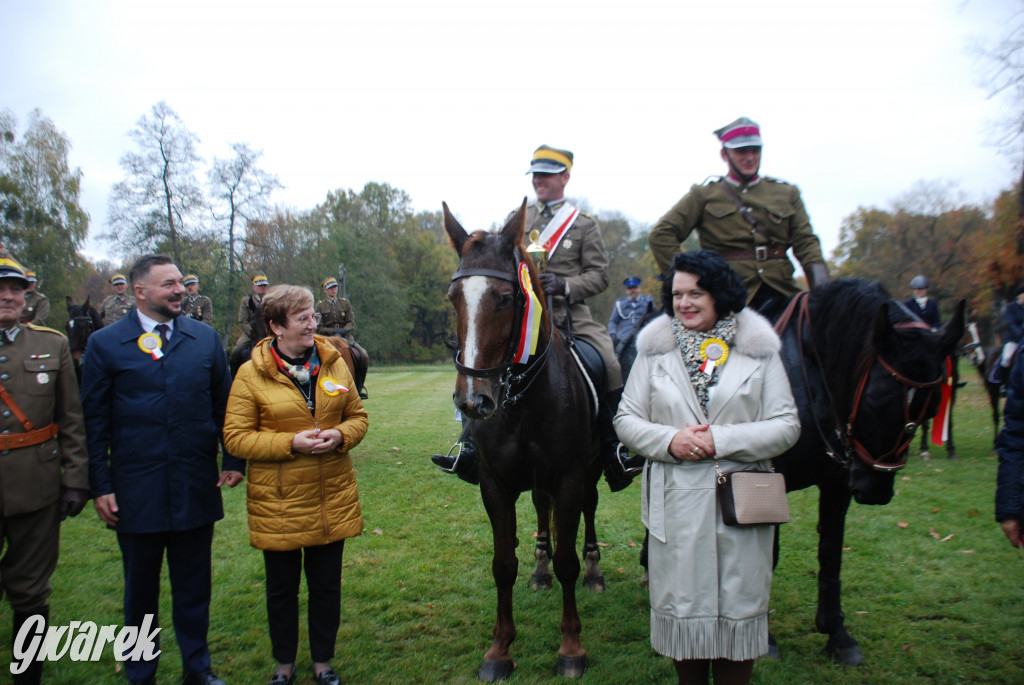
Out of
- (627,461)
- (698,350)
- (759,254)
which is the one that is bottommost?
(627,461)

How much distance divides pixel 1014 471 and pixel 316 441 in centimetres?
330

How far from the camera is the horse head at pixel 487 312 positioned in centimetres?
307

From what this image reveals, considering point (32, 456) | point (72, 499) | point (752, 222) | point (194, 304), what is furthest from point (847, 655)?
point (194, 304)

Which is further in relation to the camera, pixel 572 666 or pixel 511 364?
pixel 572 666

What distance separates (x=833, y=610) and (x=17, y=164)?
35198 millimetres

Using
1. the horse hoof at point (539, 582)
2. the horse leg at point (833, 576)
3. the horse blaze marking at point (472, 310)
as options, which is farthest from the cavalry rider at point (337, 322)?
the horse leg at point (833, 576)

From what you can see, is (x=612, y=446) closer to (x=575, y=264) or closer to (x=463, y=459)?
(x=463, y=459)

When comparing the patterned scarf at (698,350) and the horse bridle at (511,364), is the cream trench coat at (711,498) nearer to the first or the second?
the patterned scarf at (698,350)

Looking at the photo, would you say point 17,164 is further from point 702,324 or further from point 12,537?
point 702,324

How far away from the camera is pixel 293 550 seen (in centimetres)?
339

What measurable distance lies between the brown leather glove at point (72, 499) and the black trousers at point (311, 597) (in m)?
1.03

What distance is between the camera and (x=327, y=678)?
3543mm

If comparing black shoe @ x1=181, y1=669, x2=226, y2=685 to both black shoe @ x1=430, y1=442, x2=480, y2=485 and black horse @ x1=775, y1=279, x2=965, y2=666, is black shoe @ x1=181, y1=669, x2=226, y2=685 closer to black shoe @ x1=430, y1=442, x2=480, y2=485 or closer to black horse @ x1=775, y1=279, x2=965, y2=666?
black shoe @ x1=430, y1=442, x2=480, y2=485

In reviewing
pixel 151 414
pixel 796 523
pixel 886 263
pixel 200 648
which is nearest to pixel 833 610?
pixel 796 523
